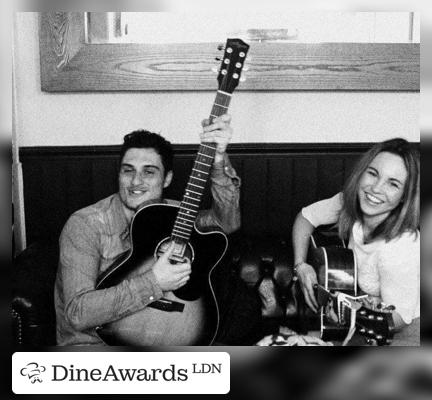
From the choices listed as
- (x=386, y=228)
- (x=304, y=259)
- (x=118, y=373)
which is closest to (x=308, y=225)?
(x=304, y=259)

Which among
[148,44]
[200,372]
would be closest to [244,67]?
[148,44]

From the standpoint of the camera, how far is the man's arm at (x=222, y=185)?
1.13m

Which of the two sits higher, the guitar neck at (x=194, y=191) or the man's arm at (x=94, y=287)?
the guitar neck at (x=194, y=191)

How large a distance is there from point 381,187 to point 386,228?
3.3 inches

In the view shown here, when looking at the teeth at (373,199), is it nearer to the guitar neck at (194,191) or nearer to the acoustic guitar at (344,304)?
the acoustic guitar at (344,304)

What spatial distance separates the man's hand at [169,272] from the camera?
3.62ft

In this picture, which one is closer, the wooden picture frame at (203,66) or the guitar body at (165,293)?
the guitar body at (165,293)

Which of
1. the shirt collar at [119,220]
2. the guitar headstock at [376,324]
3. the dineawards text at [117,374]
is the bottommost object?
the dineawards text at [117,374]

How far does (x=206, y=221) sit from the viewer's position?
115cm

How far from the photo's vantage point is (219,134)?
113 centimetres

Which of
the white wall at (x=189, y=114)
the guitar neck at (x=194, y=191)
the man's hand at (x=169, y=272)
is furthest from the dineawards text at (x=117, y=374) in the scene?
the white wall at (x=189, y=114)

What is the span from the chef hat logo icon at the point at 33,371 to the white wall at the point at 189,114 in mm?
463

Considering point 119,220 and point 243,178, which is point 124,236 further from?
point 243,178

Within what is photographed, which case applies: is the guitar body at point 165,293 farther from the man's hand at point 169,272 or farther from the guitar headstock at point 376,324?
the guitar headstock at point 376,324
